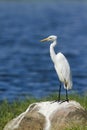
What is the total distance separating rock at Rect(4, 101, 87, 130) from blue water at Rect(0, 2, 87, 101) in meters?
6.67

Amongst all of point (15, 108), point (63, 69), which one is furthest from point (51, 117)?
point (15, 108)

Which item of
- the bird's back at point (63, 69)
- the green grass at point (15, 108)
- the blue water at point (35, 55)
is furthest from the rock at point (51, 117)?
the blue water at point (35, 55)

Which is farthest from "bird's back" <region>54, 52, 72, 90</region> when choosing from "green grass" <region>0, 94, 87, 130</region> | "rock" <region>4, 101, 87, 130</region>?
"green grass" <region>0, 94, 87, 130</region>

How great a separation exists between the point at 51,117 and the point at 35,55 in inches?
1119

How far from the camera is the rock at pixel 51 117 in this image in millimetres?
15797

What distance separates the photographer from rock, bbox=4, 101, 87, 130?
15797mm

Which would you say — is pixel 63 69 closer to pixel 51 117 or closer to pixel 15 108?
Answer: pixel 51 117

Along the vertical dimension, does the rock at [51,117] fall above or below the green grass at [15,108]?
above

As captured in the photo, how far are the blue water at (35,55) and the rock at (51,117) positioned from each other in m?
6.67

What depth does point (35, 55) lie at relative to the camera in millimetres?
44344

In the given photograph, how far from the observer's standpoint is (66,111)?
16.0m

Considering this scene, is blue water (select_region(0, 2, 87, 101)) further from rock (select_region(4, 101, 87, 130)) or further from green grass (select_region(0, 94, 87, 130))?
rock (select_region(4, 101, 87, 130))

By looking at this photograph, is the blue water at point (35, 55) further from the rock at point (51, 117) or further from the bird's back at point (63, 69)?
the rock at point (51, 117)

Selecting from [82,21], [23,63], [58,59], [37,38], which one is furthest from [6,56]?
[82,21]
